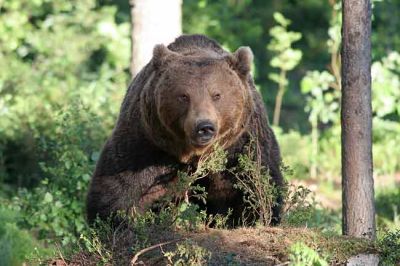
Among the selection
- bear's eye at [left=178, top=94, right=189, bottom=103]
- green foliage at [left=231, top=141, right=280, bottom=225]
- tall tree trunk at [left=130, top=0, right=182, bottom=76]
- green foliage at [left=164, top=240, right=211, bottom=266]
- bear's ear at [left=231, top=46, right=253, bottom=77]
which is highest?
tall tree trunk at [left=130, top=0, right=182, bottom=76]

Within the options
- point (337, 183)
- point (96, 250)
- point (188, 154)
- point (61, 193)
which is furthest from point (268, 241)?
point (337, 183)

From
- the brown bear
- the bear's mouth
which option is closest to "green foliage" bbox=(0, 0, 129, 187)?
the brown bear

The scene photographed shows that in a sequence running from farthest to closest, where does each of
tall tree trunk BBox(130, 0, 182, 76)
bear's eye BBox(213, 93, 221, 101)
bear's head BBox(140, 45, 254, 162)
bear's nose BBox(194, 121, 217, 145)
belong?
tall tree trunk BBox(130, 0, 182, 76)
bear's eye BBox(213, 93, 221, 101)
bear's head BBox(140, 45, 254, 162)
bear's nose BBox(194, 121, 217, 145)

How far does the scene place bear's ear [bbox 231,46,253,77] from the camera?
6090 millimetres

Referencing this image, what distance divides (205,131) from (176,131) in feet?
1.47

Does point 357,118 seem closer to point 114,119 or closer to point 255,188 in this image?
point 255,188

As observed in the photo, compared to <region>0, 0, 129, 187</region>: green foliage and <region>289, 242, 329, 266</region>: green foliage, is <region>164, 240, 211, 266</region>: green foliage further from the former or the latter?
<region>0, 0, 129, 187</region>: green foliage

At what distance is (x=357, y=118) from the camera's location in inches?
232

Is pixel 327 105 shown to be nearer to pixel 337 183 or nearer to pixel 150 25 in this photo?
pixel 337 183

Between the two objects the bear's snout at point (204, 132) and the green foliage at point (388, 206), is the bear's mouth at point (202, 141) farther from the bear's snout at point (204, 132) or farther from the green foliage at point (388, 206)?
the green foliage at point (388, 206)

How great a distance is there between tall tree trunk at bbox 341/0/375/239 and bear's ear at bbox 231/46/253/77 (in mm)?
588

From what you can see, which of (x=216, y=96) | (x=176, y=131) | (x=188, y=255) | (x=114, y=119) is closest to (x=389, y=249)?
(x=188, y=255)

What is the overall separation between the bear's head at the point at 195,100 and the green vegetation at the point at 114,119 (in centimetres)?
24

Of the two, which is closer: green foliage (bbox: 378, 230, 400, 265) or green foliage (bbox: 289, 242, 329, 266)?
green foliage (bbox: 289, 242, 329, 266)
